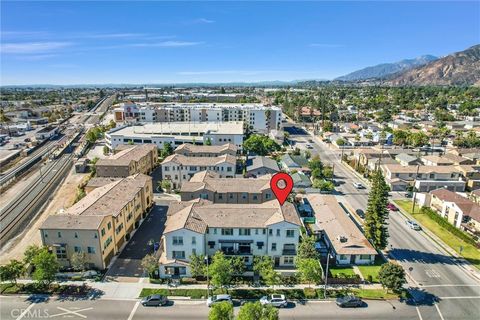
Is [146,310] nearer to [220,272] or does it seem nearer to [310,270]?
[220,272]

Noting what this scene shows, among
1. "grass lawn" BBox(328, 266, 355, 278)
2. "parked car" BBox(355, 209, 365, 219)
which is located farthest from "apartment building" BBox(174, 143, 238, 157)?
"grass lawn" BBox(328, 266, 355, 278)

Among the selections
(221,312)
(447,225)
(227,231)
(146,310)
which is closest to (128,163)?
(227,231)

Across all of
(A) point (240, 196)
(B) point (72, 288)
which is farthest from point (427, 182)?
(B) point (72, 288)

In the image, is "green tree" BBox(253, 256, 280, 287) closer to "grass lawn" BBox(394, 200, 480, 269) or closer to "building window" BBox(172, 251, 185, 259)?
"building window" BBox(172, 251, 185, 259)

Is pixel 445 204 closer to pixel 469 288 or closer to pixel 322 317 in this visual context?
pixel 469 288

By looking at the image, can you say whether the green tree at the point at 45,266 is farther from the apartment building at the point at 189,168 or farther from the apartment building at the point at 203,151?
the apartment building at the point at 203,151

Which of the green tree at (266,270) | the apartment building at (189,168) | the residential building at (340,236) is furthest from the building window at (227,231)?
the apartment building at (189,168)

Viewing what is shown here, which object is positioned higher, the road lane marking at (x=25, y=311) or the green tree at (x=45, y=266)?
the green tree at (x=45, y=266)
